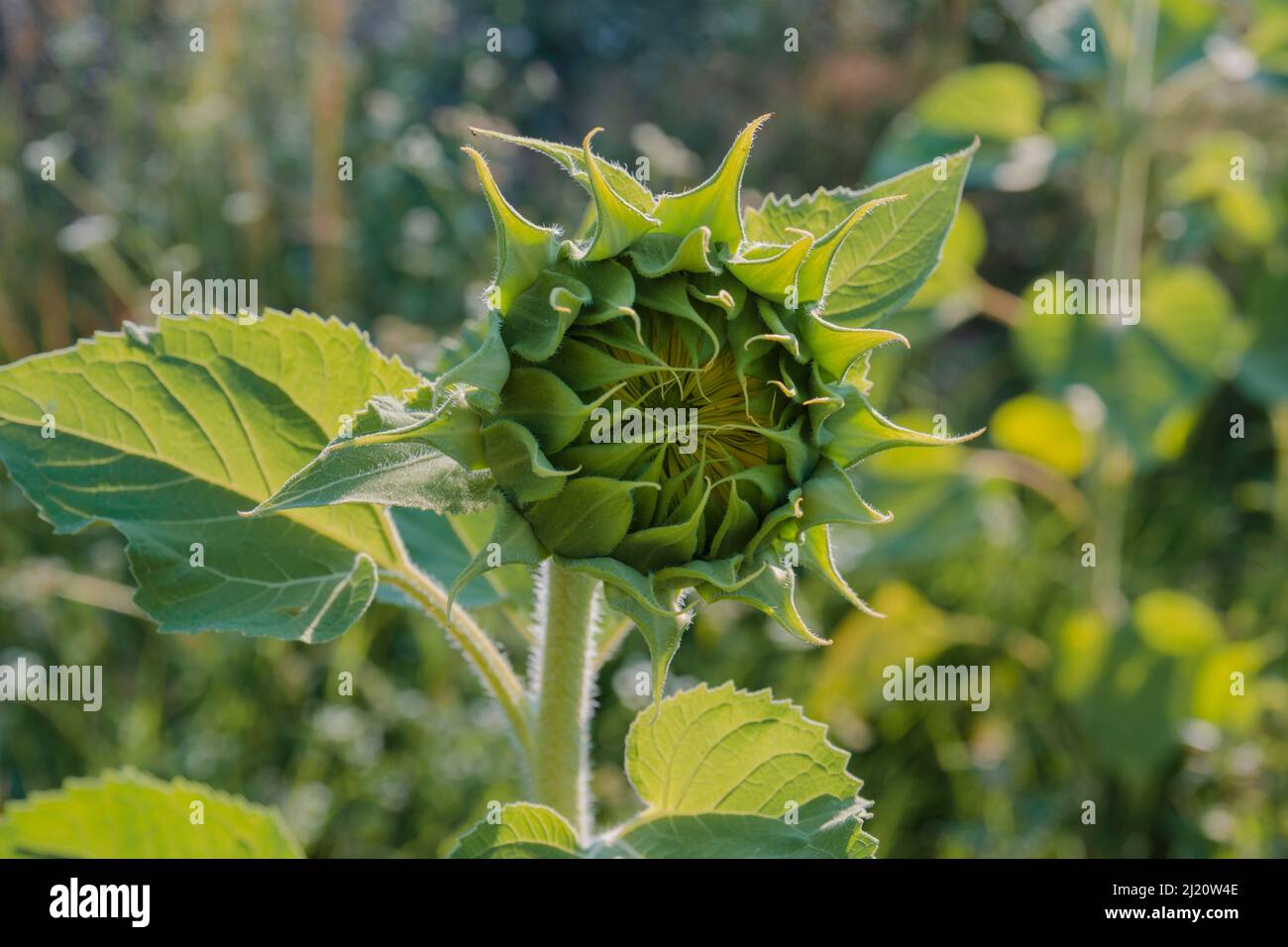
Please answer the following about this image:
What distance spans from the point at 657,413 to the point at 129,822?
562 millimetres

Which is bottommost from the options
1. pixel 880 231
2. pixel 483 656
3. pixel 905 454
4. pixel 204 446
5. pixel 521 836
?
pixel 521 836

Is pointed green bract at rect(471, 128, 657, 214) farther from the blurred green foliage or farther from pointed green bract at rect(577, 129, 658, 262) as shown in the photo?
the blurred green foliage

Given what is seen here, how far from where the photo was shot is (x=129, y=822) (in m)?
1.02

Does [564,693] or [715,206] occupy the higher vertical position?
[715,206]

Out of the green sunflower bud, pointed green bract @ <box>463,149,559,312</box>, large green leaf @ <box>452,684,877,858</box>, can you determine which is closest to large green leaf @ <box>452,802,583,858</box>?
large green leaf @ <box>452,684,877,858</box>

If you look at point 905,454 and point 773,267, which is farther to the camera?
point 905,454

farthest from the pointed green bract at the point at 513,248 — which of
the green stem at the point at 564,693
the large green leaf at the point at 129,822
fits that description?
the large green leaf at the point at 129,822

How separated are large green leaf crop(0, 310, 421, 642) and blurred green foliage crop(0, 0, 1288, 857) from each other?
2.98 feet

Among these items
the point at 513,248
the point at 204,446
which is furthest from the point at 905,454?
the point at 513,248

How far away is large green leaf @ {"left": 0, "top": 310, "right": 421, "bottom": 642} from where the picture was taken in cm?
92

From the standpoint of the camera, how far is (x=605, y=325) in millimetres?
756

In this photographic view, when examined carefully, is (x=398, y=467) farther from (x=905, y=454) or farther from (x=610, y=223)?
(x=905, y=454)

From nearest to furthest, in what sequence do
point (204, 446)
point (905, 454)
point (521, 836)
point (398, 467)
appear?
point (398, 467), point (521, 836), point (204, 446), point (905, 454)
